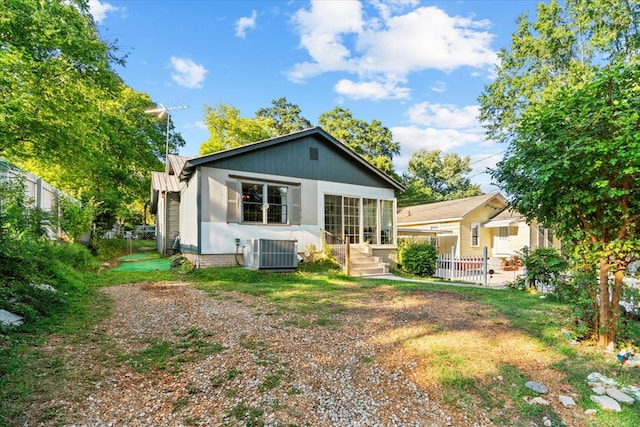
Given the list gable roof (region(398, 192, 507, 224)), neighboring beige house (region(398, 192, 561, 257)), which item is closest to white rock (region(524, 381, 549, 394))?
neighboring beige house (region(398, 192, 561, 257))

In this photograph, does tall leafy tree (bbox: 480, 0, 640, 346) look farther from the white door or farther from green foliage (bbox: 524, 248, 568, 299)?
the white door

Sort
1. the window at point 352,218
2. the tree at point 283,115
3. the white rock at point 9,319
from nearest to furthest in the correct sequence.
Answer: the white rock at point 9,319
the window at point 352,218
the tree at point 283,115

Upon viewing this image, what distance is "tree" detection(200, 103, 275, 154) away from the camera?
90.5 ft

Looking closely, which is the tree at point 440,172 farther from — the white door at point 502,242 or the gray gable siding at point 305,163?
the gray gable siding at point 305,163

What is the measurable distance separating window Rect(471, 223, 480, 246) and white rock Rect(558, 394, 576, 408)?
752 inches

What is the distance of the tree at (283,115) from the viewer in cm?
3628

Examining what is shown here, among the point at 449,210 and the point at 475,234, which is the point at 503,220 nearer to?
the point at 475,234

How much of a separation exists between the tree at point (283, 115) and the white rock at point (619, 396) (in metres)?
35.3

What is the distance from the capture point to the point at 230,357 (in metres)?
3.59

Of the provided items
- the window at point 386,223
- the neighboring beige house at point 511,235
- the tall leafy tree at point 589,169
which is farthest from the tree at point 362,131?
the tall leafy tree at point 589,169

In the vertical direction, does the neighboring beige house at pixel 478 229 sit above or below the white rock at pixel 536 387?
above

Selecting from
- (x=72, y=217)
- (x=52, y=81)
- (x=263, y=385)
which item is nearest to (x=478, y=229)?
(x=263, y=385)

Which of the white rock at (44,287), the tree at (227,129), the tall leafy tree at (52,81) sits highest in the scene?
the tree at (227,129)

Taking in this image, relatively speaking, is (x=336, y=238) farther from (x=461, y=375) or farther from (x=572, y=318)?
(x=461, y=375)
